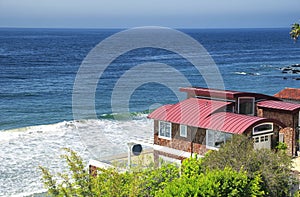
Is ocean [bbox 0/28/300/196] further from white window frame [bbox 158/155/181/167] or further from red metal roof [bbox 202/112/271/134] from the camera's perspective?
red metal roof [bbox 202/112/271/134]

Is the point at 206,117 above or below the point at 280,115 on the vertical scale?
above

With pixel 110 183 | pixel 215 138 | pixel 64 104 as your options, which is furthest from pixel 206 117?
pixel 64 104

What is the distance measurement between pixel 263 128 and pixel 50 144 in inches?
822

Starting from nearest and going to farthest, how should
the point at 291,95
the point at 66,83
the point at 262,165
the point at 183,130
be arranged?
the point at 262,165 → the point at 183,130 → the point at 291,95 → the point at 66,83

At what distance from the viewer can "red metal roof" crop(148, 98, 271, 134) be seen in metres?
22.6

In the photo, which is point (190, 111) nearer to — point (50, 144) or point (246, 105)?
point (246, 105)

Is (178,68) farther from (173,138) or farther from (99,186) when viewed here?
(99,186)

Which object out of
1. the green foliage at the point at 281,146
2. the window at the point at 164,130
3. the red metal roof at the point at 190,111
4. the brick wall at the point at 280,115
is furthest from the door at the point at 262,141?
the window at the point at 164,130

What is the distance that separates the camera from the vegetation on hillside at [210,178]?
16.6 metres

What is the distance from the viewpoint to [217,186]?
52.7 feet

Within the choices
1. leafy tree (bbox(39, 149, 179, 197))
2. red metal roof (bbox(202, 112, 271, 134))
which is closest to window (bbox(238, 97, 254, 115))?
red metal roof (bbox(202, 112, 271, 134))

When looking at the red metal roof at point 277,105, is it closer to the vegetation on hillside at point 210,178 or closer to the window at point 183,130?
the window at point 183,130

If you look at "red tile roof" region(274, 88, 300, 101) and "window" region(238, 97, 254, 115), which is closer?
"window" region(238, 97, 254, 115)

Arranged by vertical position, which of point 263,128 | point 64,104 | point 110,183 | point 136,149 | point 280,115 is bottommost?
point 64,104
